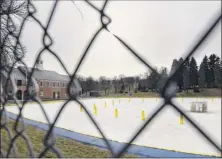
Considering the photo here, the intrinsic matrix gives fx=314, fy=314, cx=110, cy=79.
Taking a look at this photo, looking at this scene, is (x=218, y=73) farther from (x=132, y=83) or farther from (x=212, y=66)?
(x=132, y=83)

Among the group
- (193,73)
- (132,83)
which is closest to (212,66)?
(193,73)

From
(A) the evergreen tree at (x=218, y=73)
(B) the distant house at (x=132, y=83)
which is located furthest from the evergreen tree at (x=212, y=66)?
(B) the distant house at (x=132, y=83)

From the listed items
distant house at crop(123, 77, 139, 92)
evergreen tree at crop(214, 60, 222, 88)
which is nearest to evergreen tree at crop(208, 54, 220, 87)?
evergreen tree at crop(214, 60, 222, 88)

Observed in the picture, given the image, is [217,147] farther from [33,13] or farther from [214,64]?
[33,13]

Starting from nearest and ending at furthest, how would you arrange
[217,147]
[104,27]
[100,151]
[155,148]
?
[217,147]
[104,27]
[100,151]
[155,148]

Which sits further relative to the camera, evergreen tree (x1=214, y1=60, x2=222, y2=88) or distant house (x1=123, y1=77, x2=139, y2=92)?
distant house (x1=123, y1=77, x2=139, y2=92)

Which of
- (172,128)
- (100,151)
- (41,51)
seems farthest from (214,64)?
(172,128)

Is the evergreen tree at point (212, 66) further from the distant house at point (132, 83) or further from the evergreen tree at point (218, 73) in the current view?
the distant house at point (132, 83)

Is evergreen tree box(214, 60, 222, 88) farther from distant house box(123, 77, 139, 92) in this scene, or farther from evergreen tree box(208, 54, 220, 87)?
distant house box(123, 77, 139, 92)

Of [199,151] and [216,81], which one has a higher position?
[216,81]

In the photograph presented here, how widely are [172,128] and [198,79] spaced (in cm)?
643

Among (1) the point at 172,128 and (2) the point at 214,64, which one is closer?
(2) the point at 214,64

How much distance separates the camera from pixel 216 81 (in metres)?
0.23

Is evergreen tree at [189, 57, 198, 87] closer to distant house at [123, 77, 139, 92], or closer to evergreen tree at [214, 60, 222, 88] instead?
evergreen tree at [214, 60, 222, 88]
